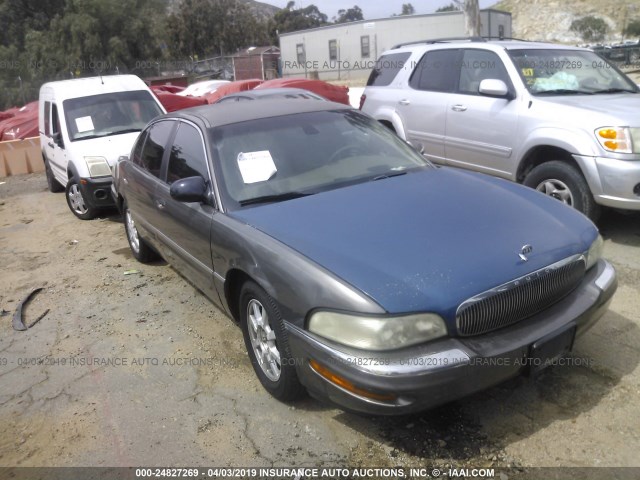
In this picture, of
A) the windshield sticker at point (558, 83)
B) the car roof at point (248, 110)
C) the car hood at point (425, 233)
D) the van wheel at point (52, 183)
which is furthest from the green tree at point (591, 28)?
the car hood at point (425, 233)

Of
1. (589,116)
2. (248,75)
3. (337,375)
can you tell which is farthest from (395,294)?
(248,75)

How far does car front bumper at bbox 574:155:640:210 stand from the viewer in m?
Result: 4.79

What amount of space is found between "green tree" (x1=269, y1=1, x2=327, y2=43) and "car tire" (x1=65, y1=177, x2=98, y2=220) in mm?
64908

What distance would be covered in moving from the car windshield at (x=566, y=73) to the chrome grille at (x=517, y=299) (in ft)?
11.1

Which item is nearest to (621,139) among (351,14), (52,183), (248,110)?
(248,110)

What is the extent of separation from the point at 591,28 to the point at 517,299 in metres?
79.5

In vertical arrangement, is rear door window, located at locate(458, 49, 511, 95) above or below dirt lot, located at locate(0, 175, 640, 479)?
above

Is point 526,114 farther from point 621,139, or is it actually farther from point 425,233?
point 425,233

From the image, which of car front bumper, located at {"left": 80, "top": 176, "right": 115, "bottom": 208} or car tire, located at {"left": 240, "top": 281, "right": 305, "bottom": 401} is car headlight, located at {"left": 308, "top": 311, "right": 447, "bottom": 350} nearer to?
car tire, located at {"left": 240, "top": 281, "right": 305, "bottom": 401}

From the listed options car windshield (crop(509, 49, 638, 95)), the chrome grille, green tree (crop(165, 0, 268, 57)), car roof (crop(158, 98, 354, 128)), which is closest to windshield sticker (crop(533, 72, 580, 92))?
car windshield (crop(509, 49, 638, 95))

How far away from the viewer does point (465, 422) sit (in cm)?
295

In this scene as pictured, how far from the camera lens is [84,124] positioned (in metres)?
8.13

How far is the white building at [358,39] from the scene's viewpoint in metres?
36.3

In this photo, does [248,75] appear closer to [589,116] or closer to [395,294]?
[589,116]
